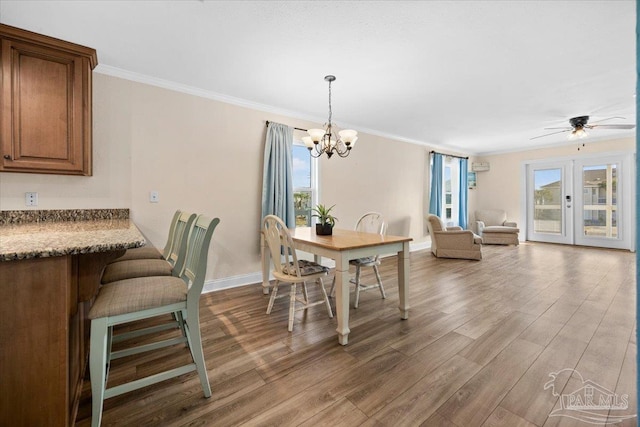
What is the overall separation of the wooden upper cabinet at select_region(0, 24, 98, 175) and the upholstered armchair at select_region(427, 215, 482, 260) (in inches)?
202

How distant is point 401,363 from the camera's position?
177 cm

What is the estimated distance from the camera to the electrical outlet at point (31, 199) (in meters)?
2.30

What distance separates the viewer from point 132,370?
1.70 metres

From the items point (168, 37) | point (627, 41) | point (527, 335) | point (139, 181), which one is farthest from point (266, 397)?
point (627, 41)

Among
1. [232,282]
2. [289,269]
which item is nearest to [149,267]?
[289,269]

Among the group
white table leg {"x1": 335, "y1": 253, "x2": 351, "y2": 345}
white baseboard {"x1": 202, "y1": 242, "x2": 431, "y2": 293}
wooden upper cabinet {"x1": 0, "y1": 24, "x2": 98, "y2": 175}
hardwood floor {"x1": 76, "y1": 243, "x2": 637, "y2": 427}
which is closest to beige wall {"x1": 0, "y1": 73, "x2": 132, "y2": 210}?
wooden upper cabinet {"x1": 0, "y1": 24, "x2": 98, "y2": 175}

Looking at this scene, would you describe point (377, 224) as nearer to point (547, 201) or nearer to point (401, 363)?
point (401, 363)

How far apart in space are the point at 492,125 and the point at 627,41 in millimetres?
2571

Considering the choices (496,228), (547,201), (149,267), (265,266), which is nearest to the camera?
(149,267)

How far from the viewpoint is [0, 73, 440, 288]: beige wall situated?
2.56 m

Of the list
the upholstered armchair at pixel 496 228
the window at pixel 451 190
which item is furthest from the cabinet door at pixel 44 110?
the upholstered armchair at pixel 496 228

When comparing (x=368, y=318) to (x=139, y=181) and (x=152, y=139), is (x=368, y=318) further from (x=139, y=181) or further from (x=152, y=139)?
(x=152, y=139)

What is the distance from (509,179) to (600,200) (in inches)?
67.0

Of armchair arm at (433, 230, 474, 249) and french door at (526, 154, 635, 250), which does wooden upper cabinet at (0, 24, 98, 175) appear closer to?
armchair arm at (433, 230, 474, 249)
